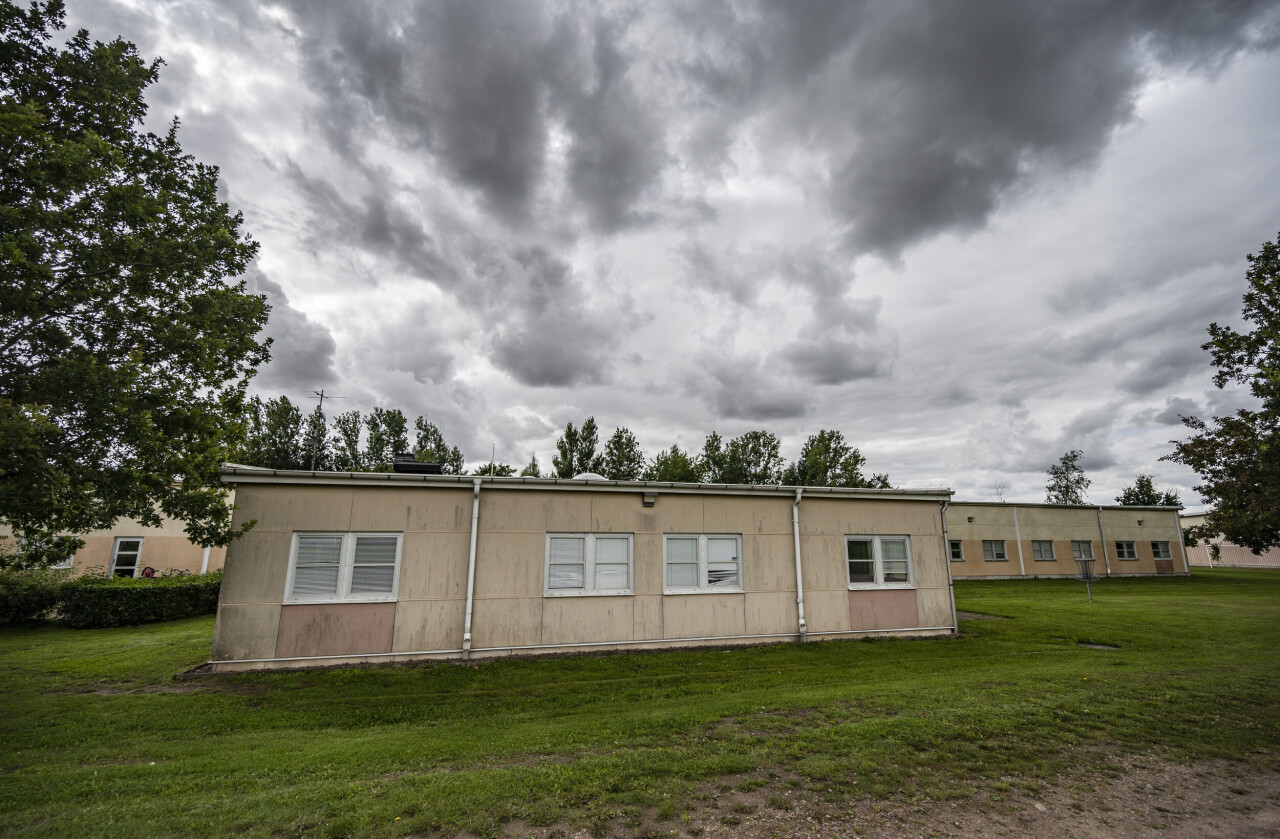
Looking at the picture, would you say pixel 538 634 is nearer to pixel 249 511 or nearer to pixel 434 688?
pixel 434 688

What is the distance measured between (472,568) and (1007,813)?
375 inches

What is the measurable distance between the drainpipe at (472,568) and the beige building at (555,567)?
43 millimetres

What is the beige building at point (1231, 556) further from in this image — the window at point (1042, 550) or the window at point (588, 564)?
the window at point (588, 564)

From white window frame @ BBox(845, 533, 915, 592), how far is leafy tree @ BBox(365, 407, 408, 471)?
33.7 meters

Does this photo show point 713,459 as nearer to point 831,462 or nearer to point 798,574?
point 831,462

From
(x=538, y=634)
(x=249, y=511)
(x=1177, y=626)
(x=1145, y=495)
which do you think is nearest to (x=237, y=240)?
(x=249, y=511)

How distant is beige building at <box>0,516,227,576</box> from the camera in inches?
829

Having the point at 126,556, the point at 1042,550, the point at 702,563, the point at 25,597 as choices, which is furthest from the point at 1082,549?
the point at 25,597

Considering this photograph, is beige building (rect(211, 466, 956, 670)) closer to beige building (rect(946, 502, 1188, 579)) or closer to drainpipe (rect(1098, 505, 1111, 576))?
beige building (rect(946, 502, 1188, 579))

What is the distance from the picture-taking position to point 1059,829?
15.4 feet

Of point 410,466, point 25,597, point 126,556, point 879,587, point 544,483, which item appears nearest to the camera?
point 544,483

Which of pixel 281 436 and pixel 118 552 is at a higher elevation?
pixel 281 436

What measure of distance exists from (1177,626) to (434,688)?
19.4 meters

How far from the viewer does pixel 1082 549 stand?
3581 cm
